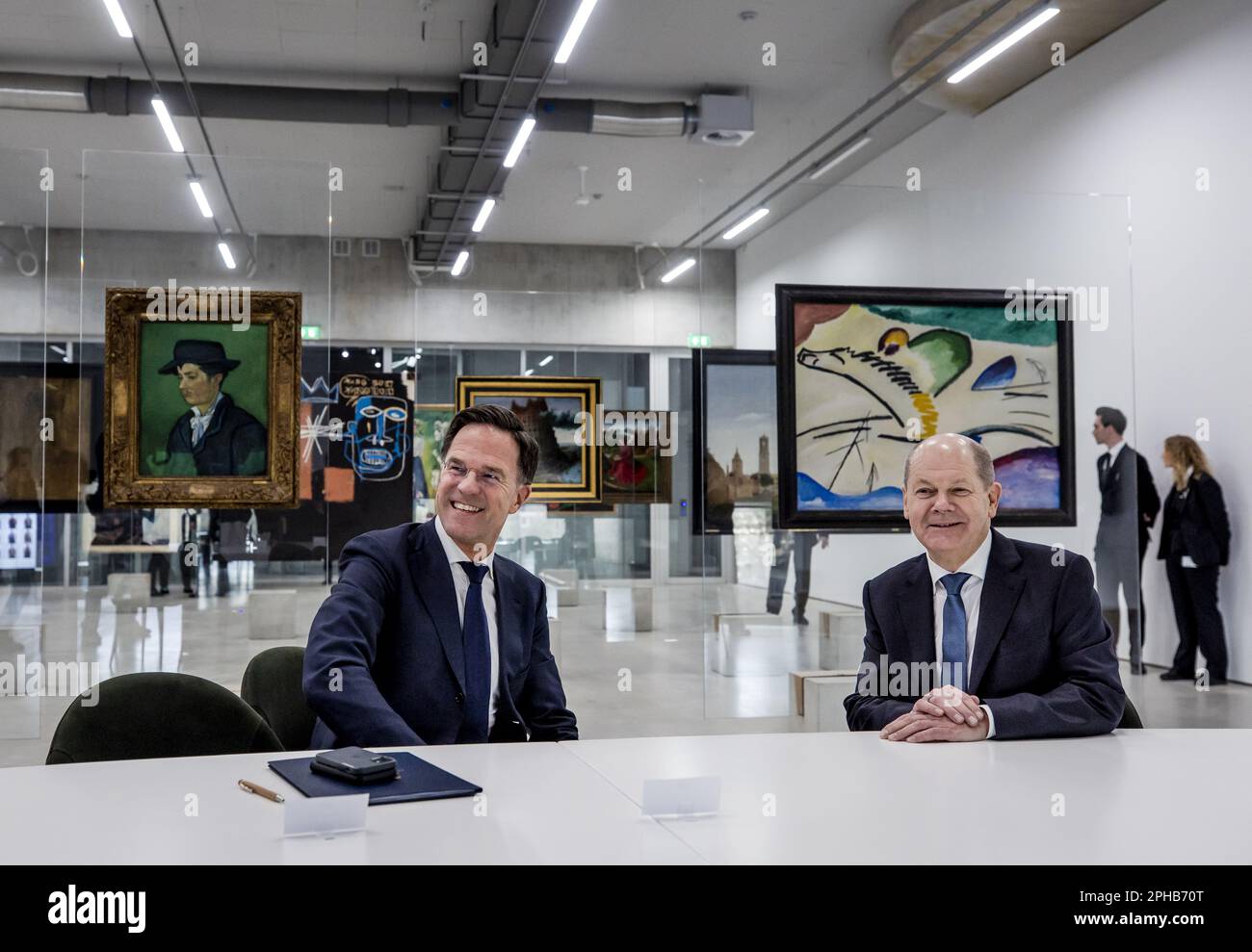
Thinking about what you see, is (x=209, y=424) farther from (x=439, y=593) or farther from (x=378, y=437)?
(x=378, y=437)

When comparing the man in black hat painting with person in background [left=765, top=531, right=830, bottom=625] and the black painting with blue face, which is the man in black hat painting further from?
the black painting with blue face

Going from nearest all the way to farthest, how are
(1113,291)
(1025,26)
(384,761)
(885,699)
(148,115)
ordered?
1. (384,761)
2. (885,699)
3. (1113,291)
4. (1025,26)
5. (148,115)

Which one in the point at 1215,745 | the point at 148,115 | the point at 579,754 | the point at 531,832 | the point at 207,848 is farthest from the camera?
the point at 148,115

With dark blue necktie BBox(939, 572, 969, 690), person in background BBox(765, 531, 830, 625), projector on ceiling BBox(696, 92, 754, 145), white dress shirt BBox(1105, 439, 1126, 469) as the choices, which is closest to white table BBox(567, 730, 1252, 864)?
dark blue necktie BBox(939, 572, 969, 690)

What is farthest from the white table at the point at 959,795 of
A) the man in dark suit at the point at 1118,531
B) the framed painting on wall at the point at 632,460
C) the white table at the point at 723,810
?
the framed painting on wall at the point at 632,460

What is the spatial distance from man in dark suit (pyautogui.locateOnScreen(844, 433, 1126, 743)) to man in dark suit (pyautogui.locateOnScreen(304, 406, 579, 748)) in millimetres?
908

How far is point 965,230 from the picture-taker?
6160 mm

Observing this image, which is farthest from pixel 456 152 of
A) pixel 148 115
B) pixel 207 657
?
pixel 207 657

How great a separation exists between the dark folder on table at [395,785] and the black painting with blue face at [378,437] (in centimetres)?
1074

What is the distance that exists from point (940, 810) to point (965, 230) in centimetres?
483

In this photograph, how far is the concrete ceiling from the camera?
32.1ft

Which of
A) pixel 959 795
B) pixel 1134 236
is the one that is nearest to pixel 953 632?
pixel 959 795

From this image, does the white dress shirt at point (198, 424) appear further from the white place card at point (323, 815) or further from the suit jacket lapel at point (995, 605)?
the white place card at point (323, 815)

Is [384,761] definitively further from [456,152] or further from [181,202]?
[456,152]
